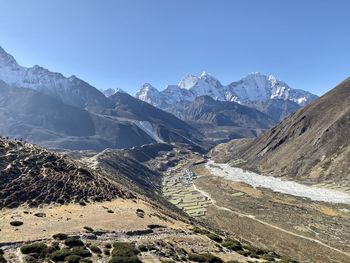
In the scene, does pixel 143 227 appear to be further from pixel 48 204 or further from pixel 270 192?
pixel 270 192

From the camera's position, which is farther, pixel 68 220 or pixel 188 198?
pixel 188 198

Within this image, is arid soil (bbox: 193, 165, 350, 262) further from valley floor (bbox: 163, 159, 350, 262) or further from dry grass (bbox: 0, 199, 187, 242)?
dry grass (bbox: 0, 199, 187, 242)

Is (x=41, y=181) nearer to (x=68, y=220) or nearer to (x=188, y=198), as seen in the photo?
(x=68, y=220)

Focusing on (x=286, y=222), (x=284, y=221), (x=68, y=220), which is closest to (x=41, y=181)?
(x=68, y=220)

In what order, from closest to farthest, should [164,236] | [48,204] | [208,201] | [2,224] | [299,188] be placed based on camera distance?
[2,224] < [164,236] < [48,204] < [208,201] < [299,188]

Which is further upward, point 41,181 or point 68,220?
point 41,181

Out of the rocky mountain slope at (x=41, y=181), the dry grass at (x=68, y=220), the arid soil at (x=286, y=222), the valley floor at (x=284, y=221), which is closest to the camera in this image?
the dry grass at (x=68, y=220)

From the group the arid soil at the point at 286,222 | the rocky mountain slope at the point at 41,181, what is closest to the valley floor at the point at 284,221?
the arid soil at the point at 286,222

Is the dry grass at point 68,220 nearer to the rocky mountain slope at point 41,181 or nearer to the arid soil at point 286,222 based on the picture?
the rocky mountain slope at point 41,181

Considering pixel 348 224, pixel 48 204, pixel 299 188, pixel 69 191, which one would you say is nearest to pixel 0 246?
pixel 48 204

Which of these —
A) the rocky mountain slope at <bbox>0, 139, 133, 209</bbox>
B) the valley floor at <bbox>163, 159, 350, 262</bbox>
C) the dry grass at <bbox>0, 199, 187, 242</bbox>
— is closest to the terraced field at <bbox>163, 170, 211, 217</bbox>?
the valley floor at <bbox>163, 159, 350, 262</bbox>

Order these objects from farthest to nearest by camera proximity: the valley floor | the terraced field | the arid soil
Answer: the terraced field < the valley floor < the arid soil
